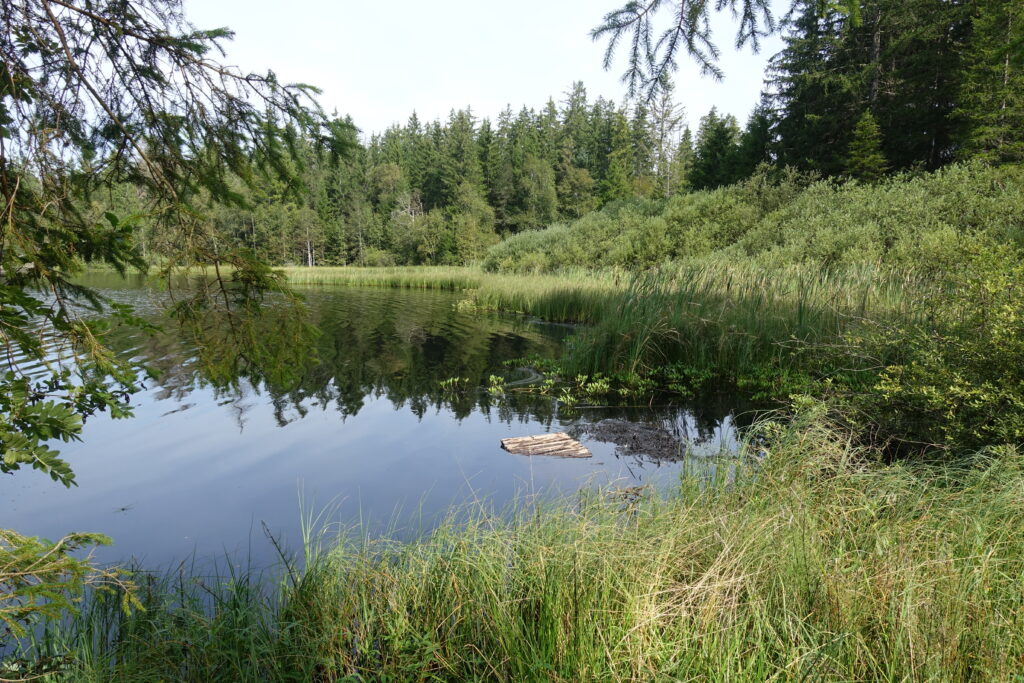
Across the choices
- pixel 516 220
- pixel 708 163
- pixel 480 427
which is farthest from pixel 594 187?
pixel 480 427

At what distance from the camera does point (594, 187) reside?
61.9 m

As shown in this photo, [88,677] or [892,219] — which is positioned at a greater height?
[892,219]

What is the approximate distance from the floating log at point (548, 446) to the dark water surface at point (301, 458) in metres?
0.12

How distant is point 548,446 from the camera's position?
568 centimetres

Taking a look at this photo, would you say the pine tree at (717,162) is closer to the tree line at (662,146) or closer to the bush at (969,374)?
the tree line at (662,146)

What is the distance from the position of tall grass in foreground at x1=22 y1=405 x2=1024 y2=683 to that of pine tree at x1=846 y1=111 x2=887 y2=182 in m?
26.5

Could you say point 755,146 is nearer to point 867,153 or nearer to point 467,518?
point 867,153

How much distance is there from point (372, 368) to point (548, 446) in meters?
5.57

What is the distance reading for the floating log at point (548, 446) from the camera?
549cm

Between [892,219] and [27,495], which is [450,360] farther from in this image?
[892,219]

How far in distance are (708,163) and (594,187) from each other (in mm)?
21403

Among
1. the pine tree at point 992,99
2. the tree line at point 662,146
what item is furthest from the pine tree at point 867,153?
the pine tree at point 992,99

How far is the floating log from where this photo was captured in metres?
5.49

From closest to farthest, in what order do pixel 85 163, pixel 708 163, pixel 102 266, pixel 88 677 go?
pixel 88 677 → pixel 102 266 → pixel 85 163 → pixel 708 163
